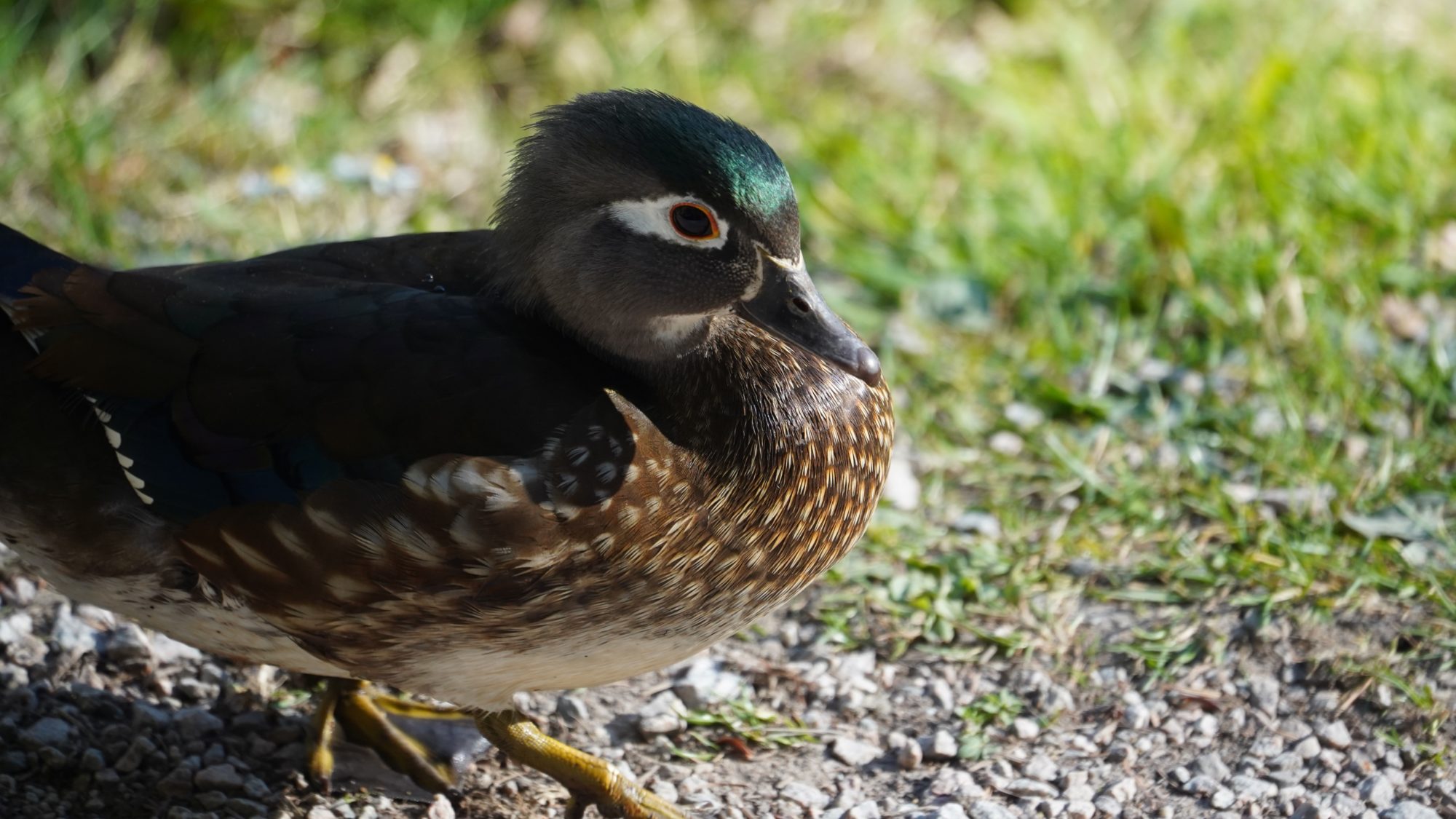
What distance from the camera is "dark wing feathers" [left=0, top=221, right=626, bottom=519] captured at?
8.34 ft

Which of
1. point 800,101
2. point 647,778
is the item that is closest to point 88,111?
point 800,101

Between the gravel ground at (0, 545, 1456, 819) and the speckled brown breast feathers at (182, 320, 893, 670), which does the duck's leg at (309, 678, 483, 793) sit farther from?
the speckled brown breast feathers at (182, 320, 893, 670)

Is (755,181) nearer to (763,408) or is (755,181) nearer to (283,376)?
(763,408)

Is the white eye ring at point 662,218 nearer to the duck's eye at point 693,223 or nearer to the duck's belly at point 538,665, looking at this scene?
the duck's eye at point 693,223

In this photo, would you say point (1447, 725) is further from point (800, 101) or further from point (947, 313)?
point (800, 101)

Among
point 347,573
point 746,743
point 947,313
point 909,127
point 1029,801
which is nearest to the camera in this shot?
point 347,573

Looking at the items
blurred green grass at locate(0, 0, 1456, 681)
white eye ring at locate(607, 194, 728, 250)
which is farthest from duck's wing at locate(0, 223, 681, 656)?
blurred green grass at locate(0, 0, 1456, 681)

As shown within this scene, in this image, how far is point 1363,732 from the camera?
2.98m

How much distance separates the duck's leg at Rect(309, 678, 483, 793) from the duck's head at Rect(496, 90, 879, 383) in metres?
0.88

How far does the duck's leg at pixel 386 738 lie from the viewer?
2.93m

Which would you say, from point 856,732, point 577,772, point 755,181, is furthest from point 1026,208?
point 577,772

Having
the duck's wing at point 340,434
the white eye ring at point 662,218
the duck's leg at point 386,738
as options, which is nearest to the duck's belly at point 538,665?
the duck's wing at point 340,434

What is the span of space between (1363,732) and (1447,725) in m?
0.15

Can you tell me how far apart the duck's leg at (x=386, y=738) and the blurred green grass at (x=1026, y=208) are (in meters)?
0.88
